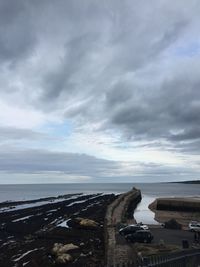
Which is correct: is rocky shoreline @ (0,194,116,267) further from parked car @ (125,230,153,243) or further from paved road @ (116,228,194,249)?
parked car @ (125,230,153,243)

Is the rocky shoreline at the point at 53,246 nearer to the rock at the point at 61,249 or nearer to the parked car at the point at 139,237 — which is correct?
the rock at the point at 61,249

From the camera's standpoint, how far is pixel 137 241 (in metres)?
45.3

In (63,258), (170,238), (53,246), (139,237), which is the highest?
(139,237)

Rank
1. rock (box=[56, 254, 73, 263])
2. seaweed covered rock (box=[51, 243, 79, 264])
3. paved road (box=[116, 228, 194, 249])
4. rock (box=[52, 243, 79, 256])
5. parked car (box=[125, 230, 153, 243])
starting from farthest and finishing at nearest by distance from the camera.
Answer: paved road (box=[116, 228, 194, 249]) < parked car (box=[125, 230, 153, 243]) < rock (box=[52, 243, 79, 256]) < seaweed covered rock (box=[51, 243, 79, 264]) < rock (box=[56, 254, 73, 263])

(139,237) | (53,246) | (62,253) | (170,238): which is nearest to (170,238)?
(170,238)

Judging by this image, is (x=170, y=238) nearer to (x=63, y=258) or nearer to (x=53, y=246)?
(x=53, y=246)

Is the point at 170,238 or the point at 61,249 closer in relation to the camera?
the point at 61,249

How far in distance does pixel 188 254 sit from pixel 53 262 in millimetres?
25290

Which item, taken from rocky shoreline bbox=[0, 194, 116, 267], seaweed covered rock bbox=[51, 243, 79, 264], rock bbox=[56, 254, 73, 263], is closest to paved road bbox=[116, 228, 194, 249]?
rocky shoreline bbox=[0, 194, 116, 267]

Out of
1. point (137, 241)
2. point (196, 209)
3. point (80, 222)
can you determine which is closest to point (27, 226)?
point (80, 222)

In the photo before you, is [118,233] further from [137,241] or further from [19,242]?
[19,242]

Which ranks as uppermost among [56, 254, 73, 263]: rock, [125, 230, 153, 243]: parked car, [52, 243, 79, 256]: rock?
[125, 230, 153, 243]: parked car

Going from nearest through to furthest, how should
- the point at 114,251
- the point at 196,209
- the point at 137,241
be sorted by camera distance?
1. the point at 114,251
2. the point at 137,241
3. the point at 196,209

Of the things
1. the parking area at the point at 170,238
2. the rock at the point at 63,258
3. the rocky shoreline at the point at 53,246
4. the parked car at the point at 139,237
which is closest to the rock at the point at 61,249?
the rocky shoreline at the point at 53,246
